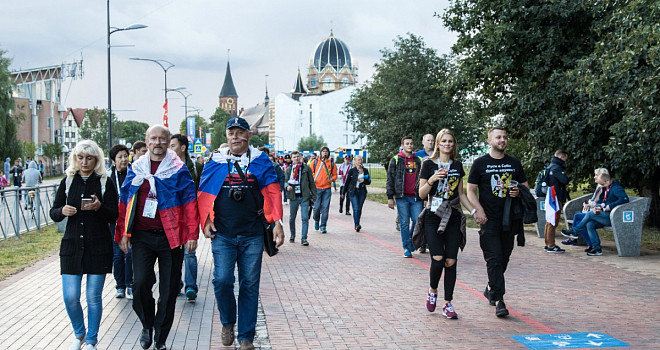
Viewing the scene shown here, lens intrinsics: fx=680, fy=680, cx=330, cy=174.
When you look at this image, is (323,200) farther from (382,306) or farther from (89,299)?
(89,299)

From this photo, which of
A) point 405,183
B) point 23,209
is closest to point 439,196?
point 405,183

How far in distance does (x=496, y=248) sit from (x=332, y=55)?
161m

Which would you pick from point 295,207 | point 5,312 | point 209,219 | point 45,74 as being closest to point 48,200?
point 295,207

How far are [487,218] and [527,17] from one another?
9360 mm

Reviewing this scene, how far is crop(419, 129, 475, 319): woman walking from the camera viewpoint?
677cm

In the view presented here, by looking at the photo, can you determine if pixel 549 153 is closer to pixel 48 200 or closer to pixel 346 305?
pixel 346 305

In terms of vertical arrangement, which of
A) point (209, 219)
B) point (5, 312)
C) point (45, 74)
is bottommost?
point (5, 312)

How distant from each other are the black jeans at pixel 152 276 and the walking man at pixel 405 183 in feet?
19.3

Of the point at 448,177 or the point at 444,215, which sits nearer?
the point at 444,215

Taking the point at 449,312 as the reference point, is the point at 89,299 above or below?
above

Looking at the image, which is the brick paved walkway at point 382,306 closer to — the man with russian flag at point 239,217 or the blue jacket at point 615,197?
the man with russian flag at point 239,217

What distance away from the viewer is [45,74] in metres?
83.9

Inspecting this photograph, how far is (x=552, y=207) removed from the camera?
12.2 m

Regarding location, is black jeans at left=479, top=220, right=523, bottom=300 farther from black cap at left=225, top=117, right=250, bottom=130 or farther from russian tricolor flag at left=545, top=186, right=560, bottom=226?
russian tricolor flag at left=545, top=186, right=560, bottom=226
